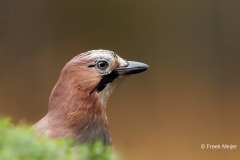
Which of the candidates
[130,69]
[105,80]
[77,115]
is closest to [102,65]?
[105,80]

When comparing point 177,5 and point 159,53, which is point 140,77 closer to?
point 159,53

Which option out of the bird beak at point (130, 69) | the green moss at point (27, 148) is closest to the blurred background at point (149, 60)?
the bird beak at point (130, 69)

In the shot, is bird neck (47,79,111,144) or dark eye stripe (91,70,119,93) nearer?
bird neck (47,79,111,144)

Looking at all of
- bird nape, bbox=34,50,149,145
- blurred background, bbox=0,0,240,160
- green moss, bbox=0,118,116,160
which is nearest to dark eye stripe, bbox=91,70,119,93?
bird nape, bbox=34,50,149,145

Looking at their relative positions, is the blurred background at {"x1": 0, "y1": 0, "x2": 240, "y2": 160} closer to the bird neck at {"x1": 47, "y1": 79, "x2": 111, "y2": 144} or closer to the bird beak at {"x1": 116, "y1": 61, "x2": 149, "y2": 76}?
the bird beak at {"x1": 116, "y1": 61, "x2": 149, "y2": 76}

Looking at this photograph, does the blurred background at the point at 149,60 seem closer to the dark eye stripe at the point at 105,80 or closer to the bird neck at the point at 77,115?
the dark eye stripe at the point at 105,80

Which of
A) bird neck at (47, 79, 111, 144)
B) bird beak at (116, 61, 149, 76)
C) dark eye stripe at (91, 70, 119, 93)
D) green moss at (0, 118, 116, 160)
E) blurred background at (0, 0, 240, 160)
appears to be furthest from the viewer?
blurred background at (0, 0, 240, 160)
